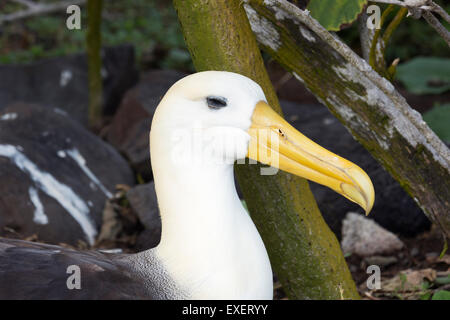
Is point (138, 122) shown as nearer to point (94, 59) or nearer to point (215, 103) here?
point (94, 59)

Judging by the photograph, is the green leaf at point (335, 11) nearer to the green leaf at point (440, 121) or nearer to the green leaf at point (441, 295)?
the green leaf at point (441, 295)

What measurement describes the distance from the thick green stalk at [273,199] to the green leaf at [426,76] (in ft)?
14.7

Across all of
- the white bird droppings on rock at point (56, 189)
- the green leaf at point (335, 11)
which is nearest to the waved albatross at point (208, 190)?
the green leaf at point (335, 11)

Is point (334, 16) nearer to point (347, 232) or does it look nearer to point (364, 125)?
point (364, 125)

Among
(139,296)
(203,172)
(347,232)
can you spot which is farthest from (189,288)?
(347,232)

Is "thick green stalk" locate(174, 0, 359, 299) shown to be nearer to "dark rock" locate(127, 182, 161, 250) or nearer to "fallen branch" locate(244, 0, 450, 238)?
"fallen branch" locate(244, 0, 450, 238)

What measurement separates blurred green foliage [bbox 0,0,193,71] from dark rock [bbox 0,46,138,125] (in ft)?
2.93

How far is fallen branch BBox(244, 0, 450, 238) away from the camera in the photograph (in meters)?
2.87

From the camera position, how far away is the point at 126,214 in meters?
4.35

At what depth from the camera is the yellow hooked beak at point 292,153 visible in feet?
7.50

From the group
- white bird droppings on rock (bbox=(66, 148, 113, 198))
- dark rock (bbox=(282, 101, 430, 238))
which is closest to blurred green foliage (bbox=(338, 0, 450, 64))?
dark rock (bbox=(282, 101, 430, 238))

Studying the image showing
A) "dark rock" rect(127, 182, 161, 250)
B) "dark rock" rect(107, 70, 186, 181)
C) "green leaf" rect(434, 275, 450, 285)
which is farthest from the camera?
"dark rock" rect(107, 70, 186, 181)

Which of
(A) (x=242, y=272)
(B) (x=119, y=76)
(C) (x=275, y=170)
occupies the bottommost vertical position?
(A) (x=242, y=272)
